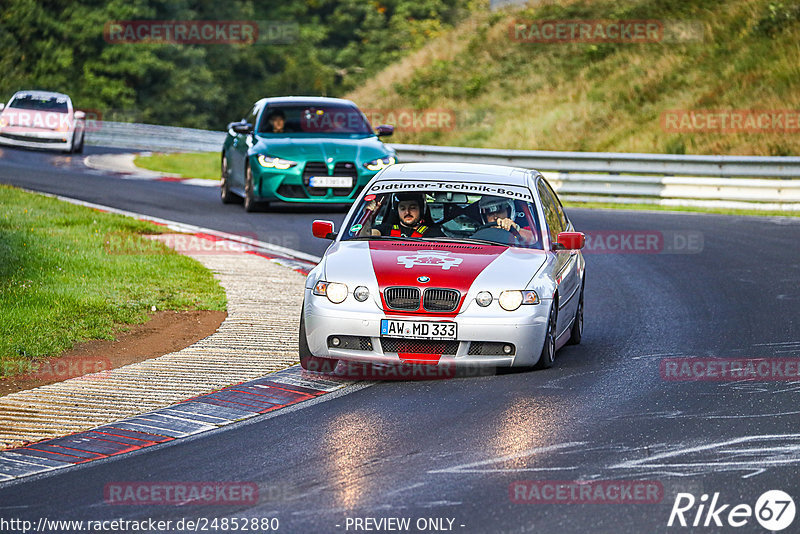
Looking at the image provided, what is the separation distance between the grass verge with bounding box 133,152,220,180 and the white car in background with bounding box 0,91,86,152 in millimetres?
1997

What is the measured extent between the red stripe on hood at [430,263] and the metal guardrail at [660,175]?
45.9ft

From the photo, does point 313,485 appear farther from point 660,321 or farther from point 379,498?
point 660,321

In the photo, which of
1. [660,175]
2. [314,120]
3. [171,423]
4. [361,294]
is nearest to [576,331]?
[361,294]

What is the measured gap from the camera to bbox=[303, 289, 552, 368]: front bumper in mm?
9258

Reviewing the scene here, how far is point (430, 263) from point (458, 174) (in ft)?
4.93

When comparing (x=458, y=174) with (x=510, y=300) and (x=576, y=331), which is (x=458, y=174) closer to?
Result: (x=576, y=331)

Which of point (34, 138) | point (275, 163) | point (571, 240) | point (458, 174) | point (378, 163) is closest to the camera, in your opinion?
point (571, 240)

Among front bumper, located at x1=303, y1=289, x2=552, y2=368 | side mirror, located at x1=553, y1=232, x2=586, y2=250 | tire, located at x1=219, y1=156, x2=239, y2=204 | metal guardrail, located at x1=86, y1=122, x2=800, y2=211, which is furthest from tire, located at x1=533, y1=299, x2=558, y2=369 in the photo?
metal guardrail, located at x1=86, y1=122, x2=800, y2=211

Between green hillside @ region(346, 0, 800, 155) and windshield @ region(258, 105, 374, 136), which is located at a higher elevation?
green hillside @ region(346, 0, 800, 155)

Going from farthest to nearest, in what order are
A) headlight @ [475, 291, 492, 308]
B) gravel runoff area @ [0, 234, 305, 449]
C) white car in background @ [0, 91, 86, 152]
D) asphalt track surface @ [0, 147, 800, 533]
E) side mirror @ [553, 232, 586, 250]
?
white car in background @ [0, 91, 86, 152], side mirror @ [553, 232, 586, 250], headlight @ [475, 291, 492, 308], gravel runoff area @ [0, 234, 305, 449], asphalt track surface @ [0, 147, 800, 533]

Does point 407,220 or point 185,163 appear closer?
point 407,220

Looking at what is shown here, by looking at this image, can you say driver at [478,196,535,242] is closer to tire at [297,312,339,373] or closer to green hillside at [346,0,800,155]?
tire at [297,312,339,373]

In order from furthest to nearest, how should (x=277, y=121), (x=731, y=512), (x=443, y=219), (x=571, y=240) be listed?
(x=277, y=121) → (x=443, y=219) → (x=571, y=240) → (x=731, y=512)

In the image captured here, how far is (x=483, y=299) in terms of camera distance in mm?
9328
